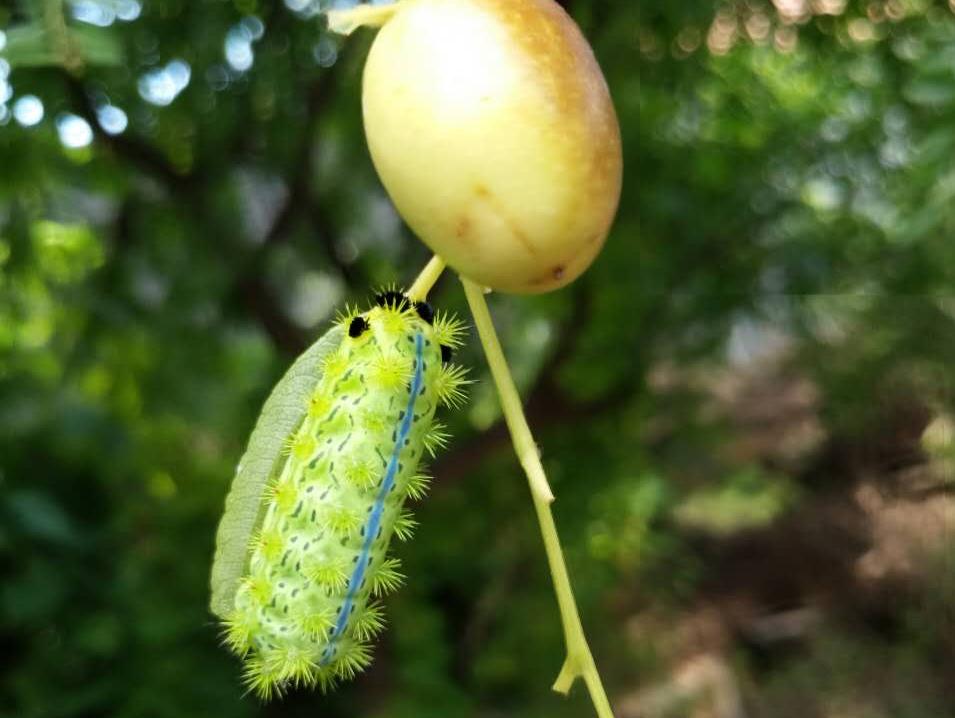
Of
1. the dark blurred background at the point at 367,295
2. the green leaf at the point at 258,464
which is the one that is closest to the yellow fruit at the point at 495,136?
the green leaf at the point at 258,464

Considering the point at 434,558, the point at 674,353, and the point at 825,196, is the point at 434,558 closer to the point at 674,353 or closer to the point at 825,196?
the point at 674,353

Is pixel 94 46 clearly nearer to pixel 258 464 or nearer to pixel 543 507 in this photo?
pixel 258 464

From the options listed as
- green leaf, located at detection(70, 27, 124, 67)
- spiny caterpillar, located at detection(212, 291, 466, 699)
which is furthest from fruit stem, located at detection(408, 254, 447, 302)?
green leaf, located at detection(70, 27, 124, 67)

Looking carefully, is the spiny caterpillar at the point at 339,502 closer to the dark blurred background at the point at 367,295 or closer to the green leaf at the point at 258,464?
the green leaf at the point at 258,464

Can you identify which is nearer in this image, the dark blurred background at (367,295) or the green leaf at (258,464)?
the green leaf at (258,464)

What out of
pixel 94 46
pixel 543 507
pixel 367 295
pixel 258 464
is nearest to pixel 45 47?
pixel 94 46
